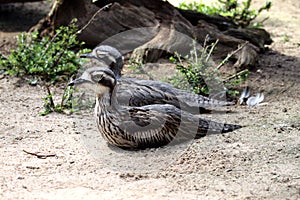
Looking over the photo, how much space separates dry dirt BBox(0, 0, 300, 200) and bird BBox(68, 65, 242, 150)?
4.2 inches

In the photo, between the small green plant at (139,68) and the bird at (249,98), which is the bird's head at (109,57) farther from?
the bird at (249,98)

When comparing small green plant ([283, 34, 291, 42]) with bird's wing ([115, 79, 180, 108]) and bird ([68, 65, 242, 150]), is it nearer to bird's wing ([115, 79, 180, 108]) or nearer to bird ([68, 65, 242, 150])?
bird's wing ([115, 79, 180, 108])

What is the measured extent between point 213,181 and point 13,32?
620 cm

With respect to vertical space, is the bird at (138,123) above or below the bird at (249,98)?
above

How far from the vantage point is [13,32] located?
965 centimetres

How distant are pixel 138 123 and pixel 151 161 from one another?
48 cm

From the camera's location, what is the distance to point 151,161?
199 inches

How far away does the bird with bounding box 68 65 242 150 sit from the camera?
5.37 metres

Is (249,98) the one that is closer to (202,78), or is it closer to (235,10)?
(202,78)

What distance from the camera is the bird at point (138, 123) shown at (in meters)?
5.37

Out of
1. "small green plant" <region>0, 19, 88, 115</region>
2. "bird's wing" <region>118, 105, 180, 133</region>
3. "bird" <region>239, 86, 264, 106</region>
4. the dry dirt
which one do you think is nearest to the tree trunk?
"small green plant" <region>0, 19, 88, 115</region>

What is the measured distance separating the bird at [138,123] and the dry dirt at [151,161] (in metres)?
0.11

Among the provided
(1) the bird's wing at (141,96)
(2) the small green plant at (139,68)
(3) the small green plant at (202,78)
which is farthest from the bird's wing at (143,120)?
(2) the small green plant at (139,68)

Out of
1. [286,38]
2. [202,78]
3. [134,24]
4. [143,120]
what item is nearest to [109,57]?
[202,78]
